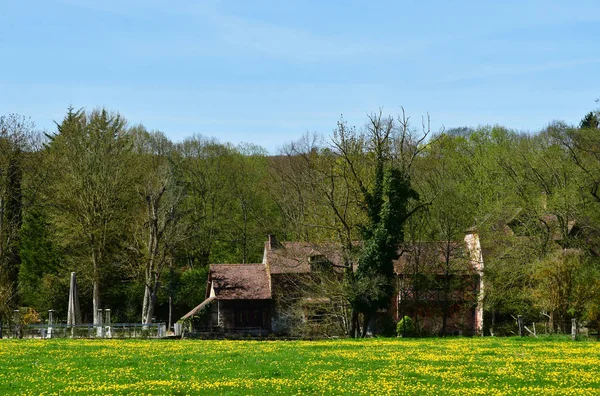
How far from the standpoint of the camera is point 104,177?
2611 inches

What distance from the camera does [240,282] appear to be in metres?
69.4

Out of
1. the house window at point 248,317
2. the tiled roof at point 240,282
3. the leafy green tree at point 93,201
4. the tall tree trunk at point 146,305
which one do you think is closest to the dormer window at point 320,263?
the tiled roof at point 240,282

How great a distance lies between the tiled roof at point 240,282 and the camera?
6825 cm

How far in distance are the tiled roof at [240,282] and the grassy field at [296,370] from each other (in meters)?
32.9

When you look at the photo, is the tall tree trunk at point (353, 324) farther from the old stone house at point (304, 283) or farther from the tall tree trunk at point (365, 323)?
the old stone house at point (304, 283)

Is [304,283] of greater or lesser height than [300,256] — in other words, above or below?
below

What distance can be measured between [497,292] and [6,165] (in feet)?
117

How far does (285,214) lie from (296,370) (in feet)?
187

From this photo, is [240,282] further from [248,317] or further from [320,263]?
[320,263]

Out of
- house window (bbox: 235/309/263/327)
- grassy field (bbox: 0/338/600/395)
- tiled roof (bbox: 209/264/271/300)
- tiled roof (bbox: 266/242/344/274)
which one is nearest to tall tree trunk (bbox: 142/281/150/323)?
tiled roof (bbox: 209/264/271/300)

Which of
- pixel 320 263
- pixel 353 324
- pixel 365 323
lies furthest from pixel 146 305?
pixel 365 323

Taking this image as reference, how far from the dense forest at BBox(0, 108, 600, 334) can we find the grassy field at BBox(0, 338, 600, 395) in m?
17.8

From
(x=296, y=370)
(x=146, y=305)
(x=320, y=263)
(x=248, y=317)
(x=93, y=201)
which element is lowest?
(x=296, y=370)

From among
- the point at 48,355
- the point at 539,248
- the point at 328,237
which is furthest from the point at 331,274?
the point at 48,355
